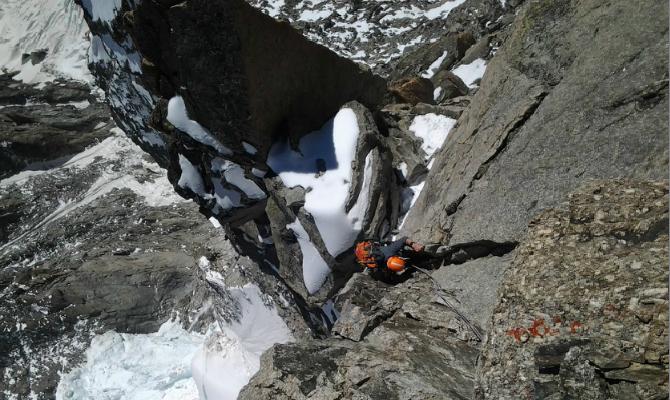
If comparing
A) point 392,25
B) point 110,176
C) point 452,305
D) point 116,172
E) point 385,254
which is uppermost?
point 392,25

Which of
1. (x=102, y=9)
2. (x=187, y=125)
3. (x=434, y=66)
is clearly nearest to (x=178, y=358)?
(x=187, y=125)

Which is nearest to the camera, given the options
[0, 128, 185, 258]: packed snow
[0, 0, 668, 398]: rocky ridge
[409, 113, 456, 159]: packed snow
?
[0, 0, 668, 398]: rocky ridge

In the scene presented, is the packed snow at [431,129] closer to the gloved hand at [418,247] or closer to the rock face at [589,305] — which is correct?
the gloved hand at [418,247]

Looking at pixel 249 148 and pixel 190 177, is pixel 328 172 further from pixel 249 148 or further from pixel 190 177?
pixel 190 177

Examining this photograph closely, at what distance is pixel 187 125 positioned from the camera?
1038 centimetres

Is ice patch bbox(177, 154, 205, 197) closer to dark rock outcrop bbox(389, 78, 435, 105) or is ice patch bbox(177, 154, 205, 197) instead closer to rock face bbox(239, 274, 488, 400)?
rock face bbox(239, 274, 488, 400)

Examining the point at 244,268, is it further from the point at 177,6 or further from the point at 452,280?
the point at 452,280

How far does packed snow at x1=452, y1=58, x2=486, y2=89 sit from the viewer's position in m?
20.2

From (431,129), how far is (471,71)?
32.6 feet

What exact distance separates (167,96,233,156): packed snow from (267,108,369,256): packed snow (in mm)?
1273

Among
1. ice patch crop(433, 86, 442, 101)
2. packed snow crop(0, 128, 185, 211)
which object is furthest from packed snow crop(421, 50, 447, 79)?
packed snow crop(0, 128, 185, 211)

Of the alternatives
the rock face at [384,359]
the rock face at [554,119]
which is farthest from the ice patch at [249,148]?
the rock face at [384,359]

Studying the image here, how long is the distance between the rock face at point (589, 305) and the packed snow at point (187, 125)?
741 centimetres

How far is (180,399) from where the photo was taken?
17.5 m
